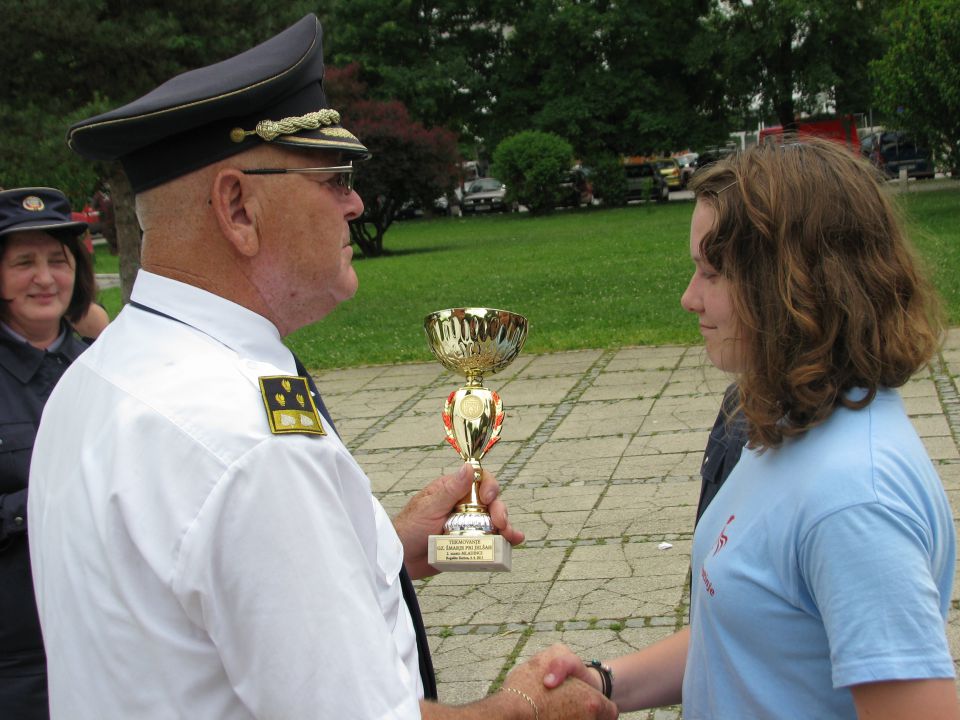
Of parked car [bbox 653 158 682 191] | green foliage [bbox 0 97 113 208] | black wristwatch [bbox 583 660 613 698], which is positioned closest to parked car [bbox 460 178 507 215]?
parked car [bbox 653 158 682 191]

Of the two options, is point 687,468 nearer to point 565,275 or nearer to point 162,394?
point 162,394

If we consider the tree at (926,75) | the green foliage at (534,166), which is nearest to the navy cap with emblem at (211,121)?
the tree at (926,75)

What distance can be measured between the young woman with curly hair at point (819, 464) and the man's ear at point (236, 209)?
75 cm

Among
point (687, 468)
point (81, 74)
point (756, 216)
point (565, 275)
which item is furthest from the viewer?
point (565, 275)

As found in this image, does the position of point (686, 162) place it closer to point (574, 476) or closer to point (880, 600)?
point (574, 476)

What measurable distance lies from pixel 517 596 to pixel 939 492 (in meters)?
3.38

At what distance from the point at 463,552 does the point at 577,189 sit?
35359 mm

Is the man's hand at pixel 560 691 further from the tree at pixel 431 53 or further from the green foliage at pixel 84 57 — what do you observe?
the tree at pixel 431 53

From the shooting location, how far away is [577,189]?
3728cm

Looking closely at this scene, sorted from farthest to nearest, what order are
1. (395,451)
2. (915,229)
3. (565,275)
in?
(565,275)
(395,451)
(915,229)

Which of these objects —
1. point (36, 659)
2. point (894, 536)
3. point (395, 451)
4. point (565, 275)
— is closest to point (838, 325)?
point (894, 536)

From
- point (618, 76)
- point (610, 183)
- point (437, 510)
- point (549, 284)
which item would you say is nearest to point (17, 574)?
point (437, 510)

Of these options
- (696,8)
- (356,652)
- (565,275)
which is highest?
(696,8)

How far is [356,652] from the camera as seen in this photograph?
149 centimetres
